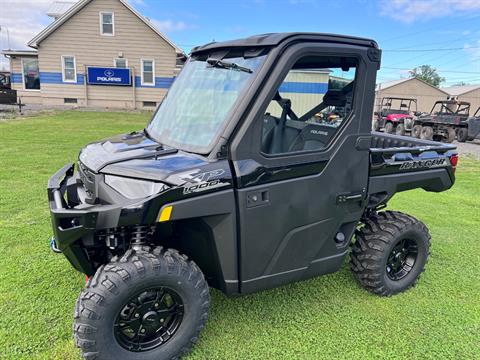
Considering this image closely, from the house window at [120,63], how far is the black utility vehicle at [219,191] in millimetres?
23085

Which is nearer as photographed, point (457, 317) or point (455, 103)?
point (457, 317)

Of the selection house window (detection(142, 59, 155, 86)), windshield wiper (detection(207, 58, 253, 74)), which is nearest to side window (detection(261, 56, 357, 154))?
windshield wiper (detection(207, 58, 253, 74))

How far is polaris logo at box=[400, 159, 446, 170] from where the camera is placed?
3480 millimetres

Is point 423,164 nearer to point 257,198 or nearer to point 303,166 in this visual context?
point 303,166

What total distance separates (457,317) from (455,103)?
64.3ft

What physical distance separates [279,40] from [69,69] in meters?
25.1

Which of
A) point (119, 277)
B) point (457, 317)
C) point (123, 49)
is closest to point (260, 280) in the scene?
point (119, 277)

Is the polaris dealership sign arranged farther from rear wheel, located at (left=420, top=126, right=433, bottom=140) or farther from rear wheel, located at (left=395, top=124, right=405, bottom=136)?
rear wheel, located at (left=420, top=126, right=433, bottom=140)

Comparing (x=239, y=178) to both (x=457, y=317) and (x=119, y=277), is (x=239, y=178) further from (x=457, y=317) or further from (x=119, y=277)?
(x=457, y=317)

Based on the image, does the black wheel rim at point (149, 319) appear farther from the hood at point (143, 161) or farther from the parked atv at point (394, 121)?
the parked atv at point (394, 121)

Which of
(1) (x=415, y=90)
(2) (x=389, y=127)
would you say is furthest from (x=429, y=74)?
(2) (x=389, y=127)

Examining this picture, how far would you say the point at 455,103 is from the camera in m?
19.8

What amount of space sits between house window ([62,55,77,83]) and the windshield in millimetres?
24030

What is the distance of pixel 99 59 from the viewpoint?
24.0m
